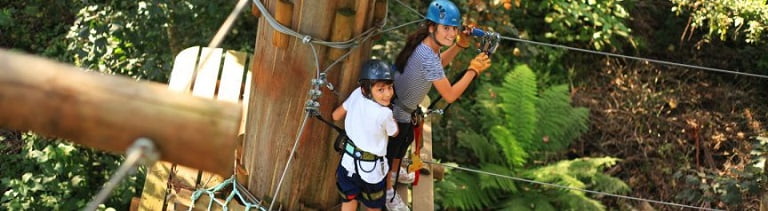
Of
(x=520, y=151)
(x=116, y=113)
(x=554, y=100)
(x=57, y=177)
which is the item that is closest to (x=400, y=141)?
(x=116, y=113)

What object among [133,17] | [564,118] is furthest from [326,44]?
[564,118]

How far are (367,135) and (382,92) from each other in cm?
19

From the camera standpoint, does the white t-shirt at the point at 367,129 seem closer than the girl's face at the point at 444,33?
Yes

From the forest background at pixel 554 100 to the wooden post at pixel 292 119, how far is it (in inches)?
86.1

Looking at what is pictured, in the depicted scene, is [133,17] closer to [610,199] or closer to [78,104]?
[610,199]

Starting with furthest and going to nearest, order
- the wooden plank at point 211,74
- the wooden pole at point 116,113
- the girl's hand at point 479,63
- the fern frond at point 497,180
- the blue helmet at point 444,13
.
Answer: the fern frond at point 497,180
the wooden plank at point 211,74
the girl's hand at point 479,63
the blue helmet at point 444,13
the wooden pole at point 116,113

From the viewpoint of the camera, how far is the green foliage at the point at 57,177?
Result: 5.71 m

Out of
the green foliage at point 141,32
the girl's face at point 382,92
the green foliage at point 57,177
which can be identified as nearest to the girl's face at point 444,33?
the girl's face at point 382,92

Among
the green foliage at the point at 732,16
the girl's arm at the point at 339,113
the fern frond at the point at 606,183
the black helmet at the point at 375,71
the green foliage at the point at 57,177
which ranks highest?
the green foliage at the point at 732,16

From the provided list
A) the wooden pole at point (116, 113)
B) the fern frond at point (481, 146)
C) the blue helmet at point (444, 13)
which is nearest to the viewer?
the wooden pole at point (116, 113)

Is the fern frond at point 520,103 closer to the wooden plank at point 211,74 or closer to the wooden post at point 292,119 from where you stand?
the wooden plank at point 211,74

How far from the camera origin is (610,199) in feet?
25.2

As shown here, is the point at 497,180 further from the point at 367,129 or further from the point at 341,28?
the point at 341,28

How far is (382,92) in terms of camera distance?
370cm
